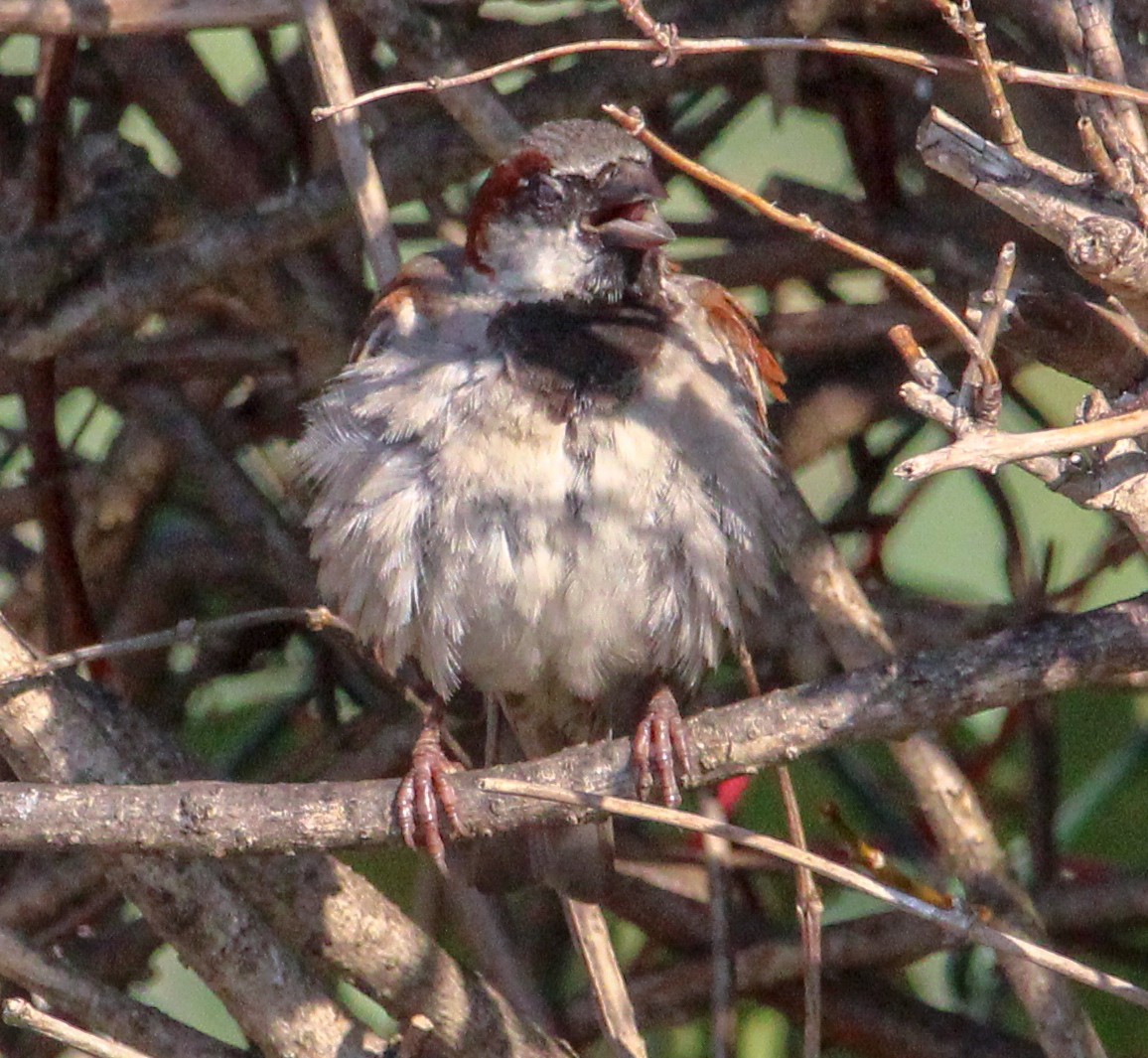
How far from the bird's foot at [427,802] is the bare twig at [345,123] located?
752 mm

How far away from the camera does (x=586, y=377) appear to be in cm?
267

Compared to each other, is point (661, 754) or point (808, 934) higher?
point (661, 754)

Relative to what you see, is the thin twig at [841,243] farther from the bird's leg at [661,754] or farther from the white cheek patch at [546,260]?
the white cheek patch at [546,260]

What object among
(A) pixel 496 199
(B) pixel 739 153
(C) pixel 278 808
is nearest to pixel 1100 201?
(C) pixel 278 808

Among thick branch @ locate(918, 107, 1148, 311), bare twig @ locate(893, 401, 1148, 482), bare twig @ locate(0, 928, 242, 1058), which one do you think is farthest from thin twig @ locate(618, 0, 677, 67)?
bare twig @ locate(0, 928, 242, 1058)

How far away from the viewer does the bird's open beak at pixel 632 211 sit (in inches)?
109

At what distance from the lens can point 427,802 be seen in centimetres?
244

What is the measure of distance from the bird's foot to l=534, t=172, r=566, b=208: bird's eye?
83cm

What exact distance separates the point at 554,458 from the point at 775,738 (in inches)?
24.7

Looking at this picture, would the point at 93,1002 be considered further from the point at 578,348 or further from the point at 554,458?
the point at 578,348

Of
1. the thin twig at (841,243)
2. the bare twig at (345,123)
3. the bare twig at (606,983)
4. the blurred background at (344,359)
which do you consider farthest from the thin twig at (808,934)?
the bare twig at (345,123)

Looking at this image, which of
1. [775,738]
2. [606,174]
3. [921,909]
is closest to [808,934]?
[775,738]

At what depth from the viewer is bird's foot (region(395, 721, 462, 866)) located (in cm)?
222

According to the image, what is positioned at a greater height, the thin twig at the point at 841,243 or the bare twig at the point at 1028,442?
the thin twig at the point at 841,243
